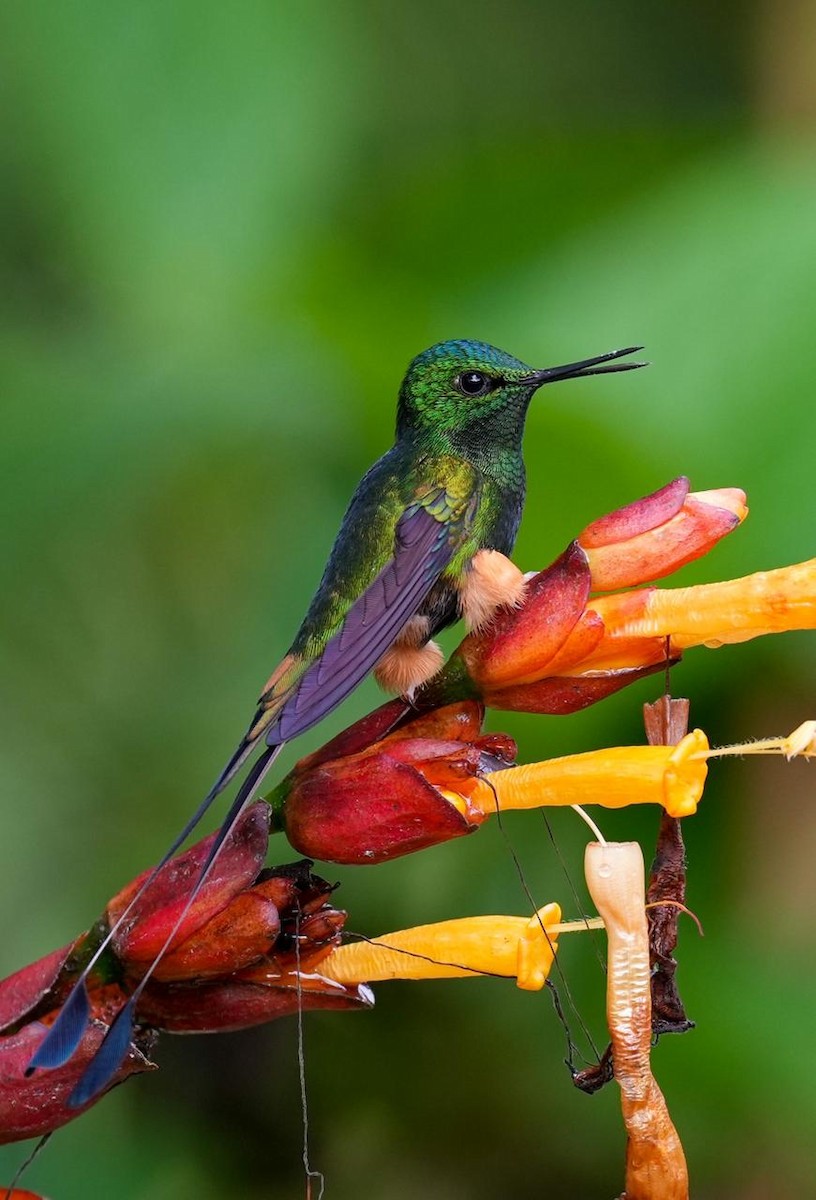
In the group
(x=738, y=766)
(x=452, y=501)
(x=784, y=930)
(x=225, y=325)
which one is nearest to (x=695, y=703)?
(x=738, y=766)

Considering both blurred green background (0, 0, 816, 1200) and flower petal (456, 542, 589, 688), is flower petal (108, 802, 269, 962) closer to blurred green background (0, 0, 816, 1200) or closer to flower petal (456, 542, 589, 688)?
flower petal (456, 542, 589, 688)

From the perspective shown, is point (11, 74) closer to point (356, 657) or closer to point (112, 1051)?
point (356, 657)

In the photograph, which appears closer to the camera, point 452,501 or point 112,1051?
point 112,1051

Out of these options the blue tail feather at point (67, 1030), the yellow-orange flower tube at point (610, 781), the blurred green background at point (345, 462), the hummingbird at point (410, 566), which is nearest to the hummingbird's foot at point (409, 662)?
the hummingbird at point (410, 566)

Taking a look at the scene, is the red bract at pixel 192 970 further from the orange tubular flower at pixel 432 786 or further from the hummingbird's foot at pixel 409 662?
the hummingbird's foot at pixel 409 662

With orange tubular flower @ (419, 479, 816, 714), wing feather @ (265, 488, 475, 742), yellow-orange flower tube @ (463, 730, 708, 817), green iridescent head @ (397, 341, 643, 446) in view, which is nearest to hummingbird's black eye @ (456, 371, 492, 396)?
green iridescent head @ (397, 341, 643, 446)
